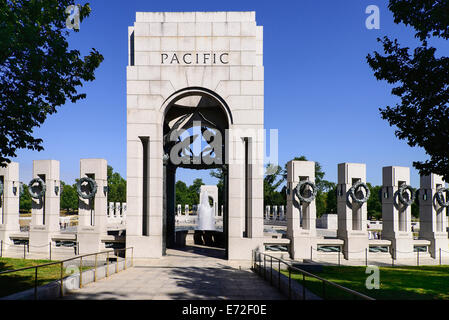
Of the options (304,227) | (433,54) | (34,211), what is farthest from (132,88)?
(433,54)

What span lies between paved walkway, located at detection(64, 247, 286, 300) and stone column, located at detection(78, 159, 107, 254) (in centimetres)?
382

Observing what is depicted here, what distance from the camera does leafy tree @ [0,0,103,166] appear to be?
346 inches

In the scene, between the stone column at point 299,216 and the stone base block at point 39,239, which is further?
the stone base block at point 39,239

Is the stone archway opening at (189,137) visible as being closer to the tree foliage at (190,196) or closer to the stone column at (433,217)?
the stone column at (433,217)

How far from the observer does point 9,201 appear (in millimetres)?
22234

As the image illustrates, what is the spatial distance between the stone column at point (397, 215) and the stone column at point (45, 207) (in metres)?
21.2

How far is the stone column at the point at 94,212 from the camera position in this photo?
62.7 ft

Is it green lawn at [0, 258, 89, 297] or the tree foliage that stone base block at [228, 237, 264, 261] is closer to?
green lawn at [0, 258, 89, 297]

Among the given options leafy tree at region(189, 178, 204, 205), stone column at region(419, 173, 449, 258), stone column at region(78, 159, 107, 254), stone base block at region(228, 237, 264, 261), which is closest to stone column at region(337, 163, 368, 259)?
stone column at region(419, 173, 449, 258)

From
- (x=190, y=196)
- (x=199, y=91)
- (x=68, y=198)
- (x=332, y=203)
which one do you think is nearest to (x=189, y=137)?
(x=199, y=91)

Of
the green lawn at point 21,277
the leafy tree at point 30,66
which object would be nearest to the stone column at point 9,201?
the green lawn at point 21,277

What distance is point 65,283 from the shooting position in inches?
391
